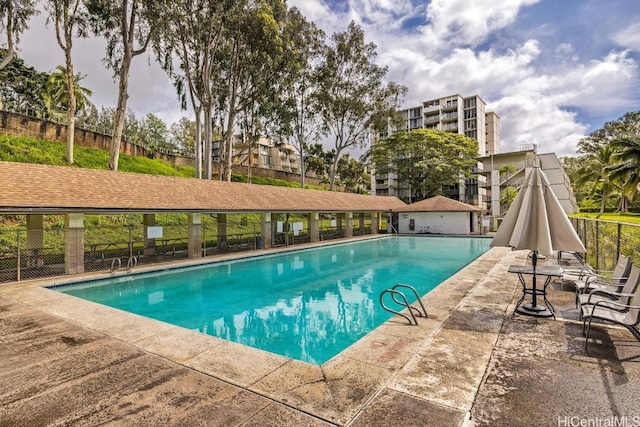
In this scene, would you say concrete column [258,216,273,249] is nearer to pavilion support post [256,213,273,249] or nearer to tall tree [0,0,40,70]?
pavilion support post [256,213,273,249]

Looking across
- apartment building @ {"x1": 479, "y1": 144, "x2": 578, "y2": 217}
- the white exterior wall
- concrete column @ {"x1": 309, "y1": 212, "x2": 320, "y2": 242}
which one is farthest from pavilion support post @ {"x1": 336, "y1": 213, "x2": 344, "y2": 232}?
apartment building @ {"x1": 479, "y1": 144, "x2": 578, "y2": 217}

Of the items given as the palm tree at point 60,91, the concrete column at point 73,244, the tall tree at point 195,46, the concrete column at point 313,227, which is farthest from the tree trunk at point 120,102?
the palm tree at point 60,91

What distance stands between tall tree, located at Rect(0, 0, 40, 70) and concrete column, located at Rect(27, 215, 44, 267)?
12.1 m

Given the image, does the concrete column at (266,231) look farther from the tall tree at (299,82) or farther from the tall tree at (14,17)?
the tall tree at (14,17)

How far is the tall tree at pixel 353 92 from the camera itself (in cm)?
3083

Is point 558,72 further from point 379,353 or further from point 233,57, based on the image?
point 233,57

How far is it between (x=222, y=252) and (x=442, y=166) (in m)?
30.9

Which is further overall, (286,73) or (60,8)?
(286,73)

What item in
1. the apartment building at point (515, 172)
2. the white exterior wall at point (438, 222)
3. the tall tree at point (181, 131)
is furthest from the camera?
the tall tree at point (181, 131)

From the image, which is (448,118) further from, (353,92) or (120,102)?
(120,102)

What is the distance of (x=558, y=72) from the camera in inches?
476

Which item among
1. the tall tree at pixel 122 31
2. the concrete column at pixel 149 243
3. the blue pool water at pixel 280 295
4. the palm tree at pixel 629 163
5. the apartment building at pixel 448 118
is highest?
the apartment building at pixel 448 118

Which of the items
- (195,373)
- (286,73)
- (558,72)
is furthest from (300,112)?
(195,373)

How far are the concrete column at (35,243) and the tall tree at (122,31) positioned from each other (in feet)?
17.2
